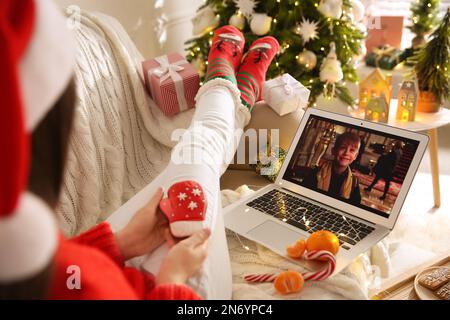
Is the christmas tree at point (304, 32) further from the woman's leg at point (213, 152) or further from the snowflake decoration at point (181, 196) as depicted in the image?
the snowflake decoration at point (181, 196)

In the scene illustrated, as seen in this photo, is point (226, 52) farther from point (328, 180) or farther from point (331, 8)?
point (328, 180)

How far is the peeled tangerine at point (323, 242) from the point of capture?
0.93 metres

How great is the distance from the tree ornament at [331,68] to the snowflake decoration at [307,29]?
11 centimetres

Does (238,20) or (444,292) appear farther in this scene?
(238,20)

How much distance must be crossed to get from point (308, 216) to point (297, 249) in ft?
0.59

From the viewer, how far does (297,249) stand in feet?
3.13

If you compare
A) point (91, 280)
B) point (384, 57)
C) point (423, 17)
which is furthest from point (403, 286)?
point (384, 57)

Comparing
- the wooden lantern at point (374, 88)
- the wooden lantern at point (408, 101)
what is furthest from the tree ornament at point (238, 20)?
the wooden lantern at point (408, 101)

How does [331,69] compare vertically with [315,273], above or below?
below

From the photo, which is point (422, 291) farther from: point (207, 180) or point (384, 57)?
point (384, 57)

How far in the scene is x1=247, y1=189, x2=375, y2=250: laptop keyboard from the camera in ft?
3.46

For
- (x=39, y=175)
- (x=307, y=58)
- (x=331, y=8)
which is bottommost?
(x=307, y=58)

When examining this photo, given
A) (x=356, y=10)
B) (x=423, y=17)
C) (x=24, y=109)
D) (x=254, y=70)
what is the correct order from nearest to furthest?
(x=24, y=109), (x=254, y=70), (x=356, y=10), (x=423, y=17)

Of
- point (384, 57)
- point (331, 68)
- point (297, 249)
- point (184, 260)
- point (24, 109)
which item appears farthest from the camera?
point (384, 57)
